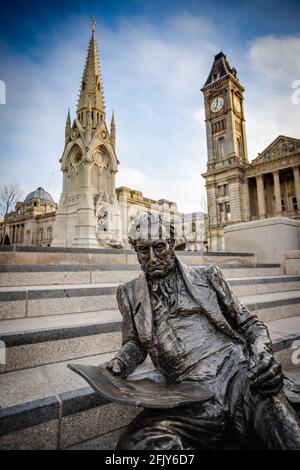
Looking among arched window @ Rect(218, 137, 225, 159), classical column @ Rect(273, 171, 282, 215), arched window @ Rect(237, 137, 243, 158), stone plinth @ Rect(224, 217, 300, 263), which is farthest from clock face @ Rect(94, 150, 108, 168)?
arched window @ Rect(237, 137, 243, 158)

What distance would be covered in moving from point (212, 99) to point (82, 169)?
45.7 meters

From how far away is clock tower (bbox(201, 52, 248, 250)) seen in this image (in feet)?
150

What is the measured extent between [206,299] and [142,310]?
0.46 metres

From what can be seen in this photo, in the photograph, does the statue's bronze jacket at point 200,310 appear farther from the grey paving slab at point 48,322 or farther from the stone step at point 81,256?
the stone step at point 81,256

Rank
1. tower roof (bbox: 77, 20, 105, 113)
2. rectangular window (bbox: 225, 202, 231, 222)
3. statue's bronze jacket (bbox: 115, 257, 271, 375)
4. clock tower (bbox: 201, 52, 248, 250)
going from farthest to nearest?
1. rectangular window (bbox: 225, 202, 231, 222)
2. clock tower (bbox: 201, 52, 248, 250)
3. tower roof (bbox: 77, 20, 105, 113)
4. statue's bronze jacket (bbox: 115, 257, 271, 375)

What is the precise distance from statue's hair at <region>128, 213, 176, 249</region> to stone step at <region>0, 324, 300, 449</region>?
1114 mm

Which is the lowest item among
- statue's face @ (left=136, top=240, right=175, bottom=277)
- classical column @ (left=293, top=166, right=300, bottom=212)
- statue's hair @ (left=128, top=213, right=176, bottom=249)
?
statue's face @ (left=136, top=240, right=175, bottom=277)

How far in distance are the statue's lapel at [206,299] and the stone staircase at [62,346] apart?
0.87 meters

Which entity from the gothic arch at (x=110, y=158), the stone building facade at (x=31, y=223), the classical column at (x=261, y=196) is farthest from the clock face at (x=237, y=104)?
the stone building facade at (x=31, y=223)

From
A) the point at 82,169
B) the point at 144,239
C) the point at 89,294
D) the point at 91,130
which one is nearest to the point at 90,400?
the point at 144,239

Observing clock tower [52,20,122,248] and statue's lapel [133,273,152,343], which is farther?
clock tower [52,20,122,248]

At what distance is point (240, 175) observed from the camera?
46031mm

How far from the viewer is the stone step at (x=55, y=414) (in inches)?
56.9

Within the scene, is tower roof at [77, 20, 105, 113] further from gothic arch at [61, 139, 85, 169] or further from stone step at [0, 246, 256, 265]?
stone step at [0, 246, 256, 265]
